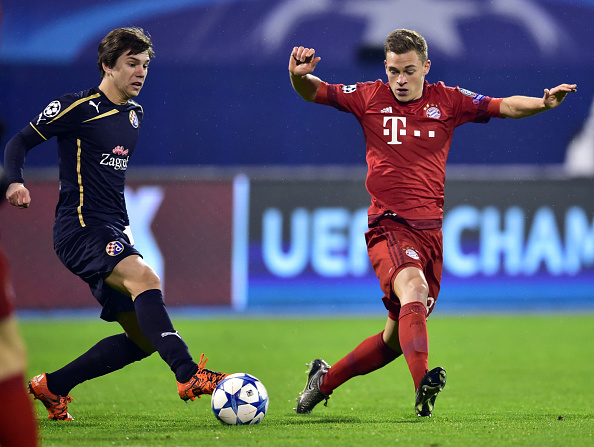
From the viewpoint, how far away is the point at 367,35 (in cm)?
1391

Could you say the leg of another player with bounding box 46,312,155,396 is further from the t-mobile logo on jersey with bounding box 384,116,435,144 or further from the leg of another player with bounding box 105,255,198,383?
the t-mobile logo on jersey with bounding box 384,116,435,144

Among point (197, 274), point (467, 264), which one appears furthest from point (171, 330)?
point (467, 264)

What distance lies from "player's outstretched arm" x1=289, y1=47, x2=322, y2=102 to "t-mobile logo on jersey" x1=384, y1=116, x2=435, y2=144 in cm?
41

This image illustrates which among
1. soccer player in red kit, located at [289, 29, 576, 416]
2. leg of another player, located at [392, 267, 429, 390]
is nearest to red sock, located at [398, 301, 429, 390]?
leg of another player, located at [392, 267, 429, 390]

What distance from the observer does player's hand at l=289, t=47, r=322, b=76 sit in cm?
455

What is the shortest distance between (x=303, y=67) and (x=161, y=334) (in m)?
1.44

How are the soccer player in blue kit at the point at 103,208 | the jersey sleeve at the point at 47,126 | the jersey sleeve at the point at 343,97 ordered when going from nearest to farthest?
the soccer player in blue kit at the point at 103,208, the jersey sleeve at the point at 47,126, the jersey sleeve at the point at 343,97

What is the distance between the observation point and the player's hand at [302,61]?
455 centimetres

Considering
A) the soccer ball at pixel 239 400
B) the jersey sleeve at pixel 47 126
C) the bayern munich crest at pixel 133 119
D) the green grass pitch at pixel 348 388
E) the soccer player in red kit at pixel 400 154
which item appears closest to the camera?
the green grass pitch at pixel 348 388

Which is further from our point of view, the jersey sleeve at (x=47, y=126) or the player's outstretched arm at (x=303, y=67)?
the player's outstretched arm at (x=303, y=67)

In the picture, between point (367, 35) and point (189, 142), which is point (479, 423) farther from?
point (367, 35)

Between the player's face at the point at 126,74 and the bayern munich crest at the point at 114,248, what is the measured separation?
2.51 feet

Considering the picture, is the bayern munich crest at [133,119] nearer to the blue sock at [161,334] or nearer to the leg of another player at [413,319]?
the blue sock at [161,334]

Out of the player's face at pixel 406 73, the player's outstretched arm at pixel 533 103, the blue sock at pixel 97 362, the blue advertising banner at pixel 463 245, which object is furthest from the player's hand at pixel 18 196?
the blue advertising banner at pixel 463 245
